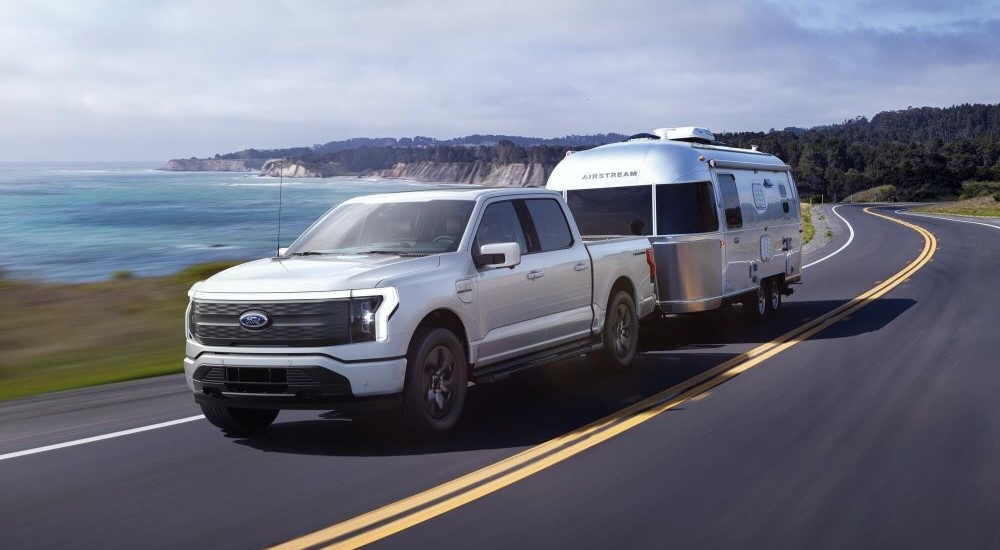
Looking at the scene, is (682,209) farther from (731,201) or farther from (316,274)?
(316,274)

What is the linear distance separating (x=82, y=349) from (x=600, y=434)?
8840mm

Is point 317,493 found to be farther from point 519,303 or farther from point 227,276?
point 519,303

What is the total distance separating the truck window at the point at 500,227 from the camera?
877 cm

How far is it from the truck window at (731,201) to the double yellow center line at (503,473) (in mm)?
2793

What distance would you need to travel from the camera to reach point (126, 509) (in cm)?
590

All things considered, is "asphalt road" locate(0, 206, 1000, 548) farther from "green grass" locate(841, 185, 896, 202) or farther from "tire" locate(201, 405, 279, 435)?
"green grass" locate(841, 185, 896, 202)

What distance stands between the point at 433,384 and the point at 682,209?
6.66 m

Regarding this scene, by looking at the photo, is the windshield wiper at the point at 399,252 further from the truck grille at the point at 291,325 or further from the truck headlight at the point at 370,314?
the truck grille at the point at 291,325

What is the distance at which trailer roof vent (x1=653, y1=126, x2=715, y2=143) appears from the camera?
Result: 1531cm

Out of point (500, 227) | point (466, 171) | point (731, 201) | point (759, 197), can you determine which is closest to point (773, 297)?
point (759, 197)

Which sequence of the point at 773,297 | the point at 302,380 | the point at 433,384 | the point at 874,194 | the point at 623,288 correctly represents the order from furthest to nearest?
the point at 874,194 < the point at 773,297 < the point at 623,288 < the point at 433,384 < the point at 302,380

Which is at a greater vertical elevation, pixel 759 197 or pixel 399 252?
pixel 759 197

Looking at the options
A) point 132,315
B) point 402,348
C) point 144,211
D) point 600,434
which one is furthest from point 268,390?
point 144,211

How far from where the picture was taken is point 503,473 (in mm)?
6598
